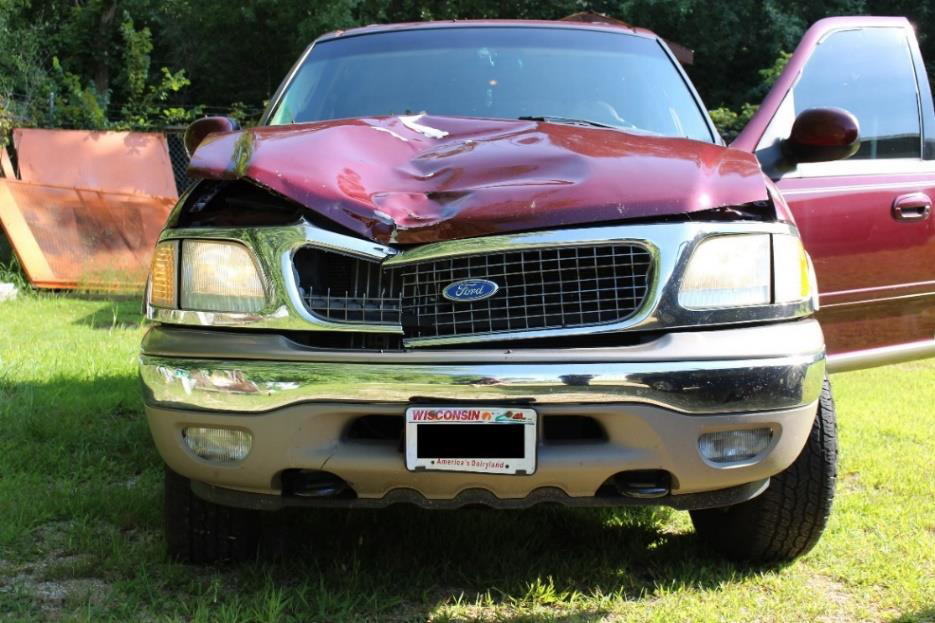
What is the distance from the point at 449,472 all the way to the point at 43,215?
7.88 m

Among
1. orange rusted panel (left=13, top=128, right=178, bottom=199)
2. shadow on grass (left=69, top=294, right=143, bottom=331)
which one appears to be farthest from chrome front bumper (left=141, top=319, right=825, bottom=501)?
orange rusted panel (left=13, top=128, right=178, bottom=199)

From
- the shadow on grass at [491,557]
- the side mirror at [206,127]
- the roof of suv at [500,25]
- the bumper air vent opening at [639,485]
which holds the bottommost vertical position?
the shadow on grass at [491,557]

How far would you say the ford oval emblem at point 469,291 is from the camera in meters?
2.16

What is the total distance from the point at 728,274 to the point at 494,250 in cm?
57

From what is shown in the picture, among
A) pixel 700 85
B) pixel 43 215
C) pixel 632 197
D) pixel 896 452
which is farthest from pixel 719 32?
pixel 632 197

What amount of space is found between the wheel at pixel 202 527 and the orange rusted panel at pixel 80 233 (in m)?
6.58

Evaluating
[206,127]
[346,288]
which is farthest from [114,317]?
[346,288]

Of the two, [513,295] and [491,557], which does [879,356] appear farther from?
[513,295]

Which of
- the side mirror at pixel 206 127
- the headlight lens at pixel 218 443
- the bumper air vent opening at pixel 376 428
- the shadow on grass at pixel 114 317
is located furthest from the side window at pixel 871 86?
the shadow on grass at pixel 114 317

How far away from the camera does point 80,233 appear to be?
8.93 metres

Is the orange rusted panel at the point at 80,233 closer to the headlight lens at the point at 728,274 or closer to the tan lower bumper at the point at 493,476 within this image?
the tan lower bumper at the point at 493,476

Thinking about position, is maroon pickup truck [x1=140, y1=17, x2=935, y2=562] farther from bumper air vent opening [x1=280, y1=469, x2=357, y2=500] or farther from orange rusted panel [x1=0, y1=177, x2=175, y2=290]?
orange rusted panel [x1=0, y1=177, x2=175, y2=290]

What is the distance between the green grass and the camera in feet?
8.02

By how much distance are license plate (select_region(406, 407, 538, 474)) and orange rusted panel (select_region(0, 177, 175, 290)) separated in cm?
731
